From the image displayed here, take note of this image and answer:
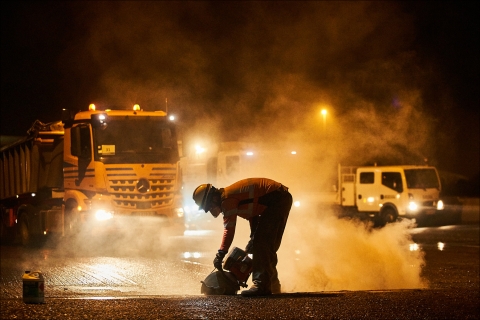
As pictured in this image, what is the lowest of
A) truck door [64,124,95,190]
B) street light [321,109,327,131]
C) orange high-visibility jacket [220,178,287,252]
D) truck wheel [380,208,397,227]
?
truck wheel [380,208,397,227]

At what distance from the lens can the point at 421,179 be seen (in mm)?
23078

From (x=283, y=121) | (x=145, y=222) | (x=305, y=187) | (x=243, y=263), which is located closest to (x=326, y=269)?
(x=243, y=263)

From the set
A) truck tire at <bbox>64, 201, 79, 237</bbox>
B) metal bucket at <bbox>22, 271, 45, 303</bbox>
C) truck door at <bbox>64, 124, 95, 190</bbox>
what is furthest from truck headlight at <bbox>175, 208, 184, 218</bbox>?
metal bucket at <bbox>22, 271, 45, 303</bbox>

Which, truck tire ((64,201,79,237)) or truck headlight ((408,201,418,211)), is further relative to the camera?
truck headlight ((408,201,418,211))

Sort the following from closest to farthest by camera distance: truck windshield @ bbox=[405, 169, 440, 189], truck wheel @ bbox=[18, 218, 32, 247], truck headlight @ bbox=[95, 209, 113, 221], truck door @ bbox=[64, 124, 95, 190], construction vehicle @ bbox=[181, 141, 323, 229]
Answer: truck headlight @ bbox=[95, 209, 113, 221] < truck door @ bbox=[64, 124, 95, 190] < truck wheel @ bbox=[18, 218, 32, 247] < construction vehicle @ bbox=[181, 141, 323, 229] < truck windshield @ bbox=[405, 169, 440, 189]

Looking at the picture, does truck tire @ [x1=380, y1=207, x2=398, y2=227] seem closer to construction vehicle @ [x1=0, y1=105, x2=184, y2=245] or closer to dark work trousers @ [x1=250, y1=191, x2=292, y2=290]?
construction vehicle @ [x1=0, y1=105, x2=184, y2=245]

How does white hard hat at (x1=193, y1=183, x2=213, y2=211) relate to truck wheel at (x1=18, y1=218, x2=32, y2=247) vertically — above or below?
above

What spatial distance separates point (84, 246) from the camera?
47.9ft

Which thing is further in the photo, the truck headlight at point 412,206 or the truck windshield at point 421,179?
the truck windshield at point 421,179

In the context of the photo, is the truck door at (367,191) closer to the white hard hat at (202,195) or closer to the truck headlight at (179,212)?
the truck headlight at (179,212)

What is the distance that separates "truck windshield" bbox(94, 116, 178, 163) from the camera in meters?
14.4

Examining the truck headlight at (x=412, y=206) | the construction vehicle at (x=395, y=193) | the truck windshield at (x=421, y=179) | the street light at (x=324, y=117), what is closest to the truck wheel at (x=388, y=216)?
the construction vehicle at (x=395, y=193)

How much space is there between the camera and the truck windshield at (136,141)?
14.4 meters

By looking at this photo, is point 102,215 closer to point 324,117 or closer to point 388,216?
point 388,216
